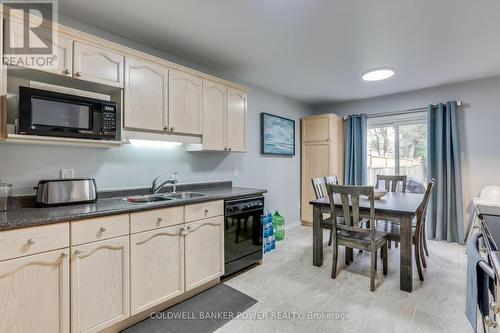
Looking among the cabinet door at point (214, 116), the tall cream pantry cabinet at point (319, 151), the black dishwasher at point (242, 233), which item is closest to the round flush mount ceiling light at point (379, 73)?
the tall cream pantry cabinet at point (319, 151)

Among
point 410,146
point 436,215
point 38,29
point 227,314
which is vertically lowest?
point 227,314

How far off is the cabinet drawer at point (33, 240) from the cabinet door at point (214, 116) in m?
1.49

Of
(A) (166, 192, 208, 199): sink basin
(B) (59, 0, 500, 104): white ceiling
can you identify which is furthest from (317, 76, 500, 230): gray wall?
(A) (166, 192, 208, 199): sink basin

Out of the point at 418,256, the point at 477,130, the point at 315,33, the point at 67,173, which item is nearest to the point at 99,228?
the point at 67,173

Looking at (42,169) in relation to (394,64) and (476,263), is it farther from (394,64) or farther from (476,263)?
(394,64)

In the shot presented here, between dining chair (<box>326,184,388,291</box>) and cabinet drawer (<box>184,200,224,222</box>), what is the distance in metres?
1.14

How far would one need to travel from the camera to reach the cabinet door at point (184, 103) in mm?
2350

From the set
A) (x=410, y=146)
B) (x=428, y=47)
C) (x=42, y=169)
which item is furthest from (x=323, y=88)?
(x=42, y=169)

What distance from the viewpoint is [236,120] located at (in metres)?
3.01

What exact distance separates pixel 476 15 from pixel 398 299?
2.54 meters

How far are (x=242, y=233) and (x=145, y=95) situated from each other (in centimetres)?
170

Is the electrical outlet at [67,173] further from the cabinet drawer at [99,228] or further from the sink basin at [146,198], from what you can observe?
the cabinet drawer at [99,228]

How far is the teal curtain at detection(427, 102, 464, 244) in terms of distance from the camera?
3.64 meters

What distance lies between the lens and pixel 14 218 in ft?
4.53
